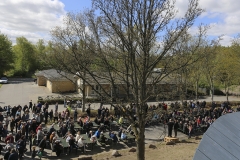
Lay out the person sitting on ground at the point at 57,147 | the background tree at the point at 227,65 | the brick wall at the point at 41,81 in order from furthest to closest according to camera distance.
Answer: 1. the brick wall at the point at 41,81
2. the background tree at the point at 227,65
3. the person sitting on ground at the point at 57,147

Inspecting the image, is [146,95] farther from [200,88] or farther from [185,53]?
[200,88]

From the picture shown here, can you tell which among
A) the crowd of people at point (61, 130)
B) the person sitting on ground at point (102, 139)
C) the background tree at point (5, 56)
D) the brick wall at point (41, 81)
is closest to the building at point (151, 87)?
the crowd of people at point (61, 130)

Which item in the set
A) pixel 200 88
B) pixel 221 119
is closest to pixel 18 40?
pixel 200 88

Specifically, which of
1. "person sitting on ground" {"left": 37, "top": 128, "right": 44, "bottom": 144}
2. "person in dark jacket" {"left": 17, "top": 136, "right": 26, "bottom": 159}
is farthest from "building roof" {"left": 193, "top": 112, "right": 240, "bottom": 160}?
"person sitting on ground" {"left": 37, "top": 128, "right": 44, "bottom": 144}

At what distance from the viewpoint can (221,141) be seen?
14.5 feet

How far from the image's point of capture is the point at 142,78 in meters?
10.4

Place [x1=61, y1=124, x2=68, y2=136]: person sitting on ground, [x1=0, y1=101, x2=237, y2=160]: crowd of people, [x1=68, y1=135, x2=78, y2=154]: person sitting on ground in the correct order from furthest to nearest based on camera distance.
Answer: [x1=61, y1=124, x2=68, y2=136]: person sitting on ground < [x1=68, y1=135, x2=78, y2=154]: person sitting on ground < [x1=0, y1=101, x2=237, y2=160]: crowd of people

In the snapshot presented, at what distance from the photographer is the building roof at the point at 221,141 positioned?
370 centimetres

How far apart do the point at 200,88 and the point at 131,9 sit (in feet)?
147

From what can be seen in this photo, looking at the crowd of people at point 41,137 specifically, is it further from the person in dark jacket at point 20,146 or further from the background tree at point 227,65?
the background tree at point 227,65

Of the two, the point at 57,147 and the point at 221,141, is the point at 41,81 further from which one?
the point at 221,141

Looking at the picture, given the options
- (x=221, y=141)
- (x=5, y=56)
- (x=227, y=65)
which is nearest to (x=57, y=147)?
(x=221, y=141)

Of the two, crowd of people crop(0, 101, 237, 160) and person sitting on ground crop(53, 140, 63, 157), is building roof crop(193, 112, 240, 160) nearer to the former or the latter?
crowd of people crop(0, 101, 237, 160)

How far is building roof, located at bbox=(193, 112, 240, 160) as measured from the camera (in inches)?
146
